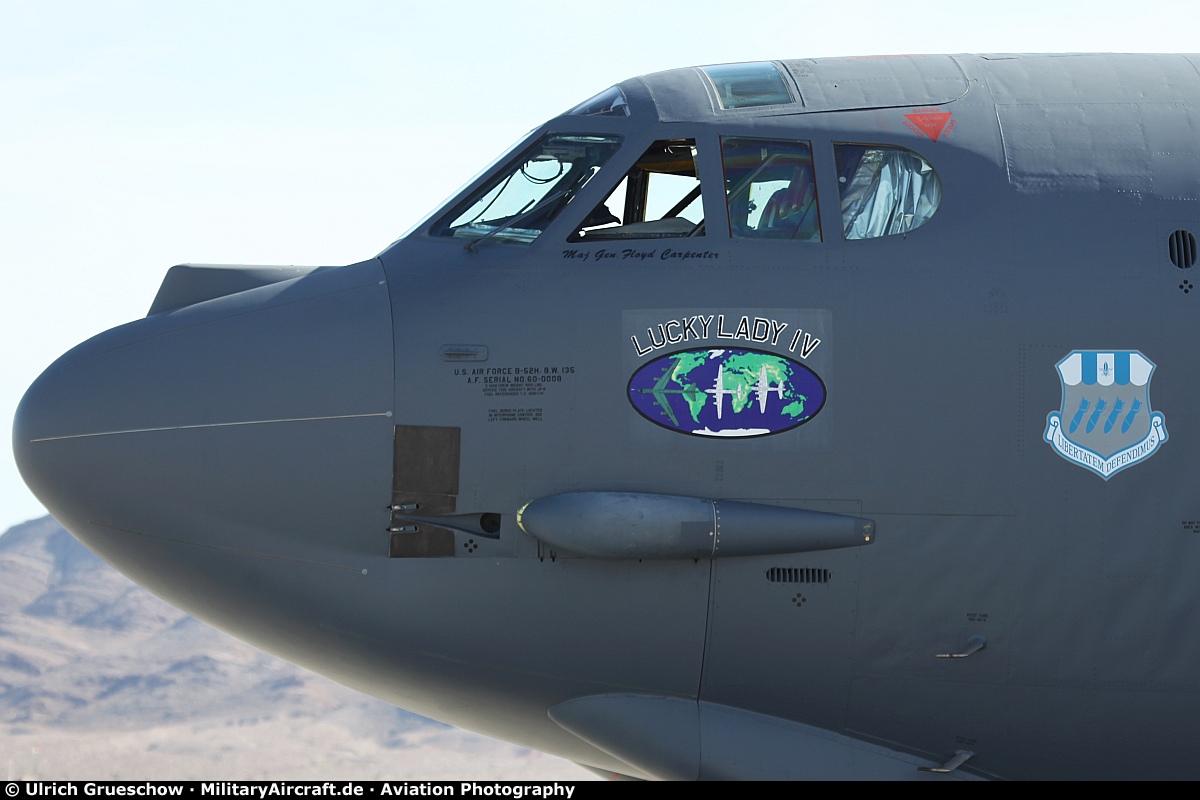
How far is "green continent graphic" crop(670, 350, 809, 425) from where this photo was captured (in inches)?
282

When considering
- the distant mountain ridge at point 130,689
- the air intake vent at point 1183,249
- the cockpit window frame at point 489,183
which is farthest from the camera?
the distant mountain ridge at point 130,689

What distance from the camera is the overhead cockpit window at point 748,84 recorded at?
7.73 metres

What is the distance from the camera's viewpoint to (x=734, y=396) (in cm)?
716

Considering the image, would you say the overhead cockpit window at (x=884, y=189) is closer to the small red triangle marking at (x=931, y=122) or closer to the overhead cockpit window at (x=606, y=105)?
the small red triangle marking at (x=931, y=122)

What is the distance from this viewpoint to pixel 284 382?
7.20 m

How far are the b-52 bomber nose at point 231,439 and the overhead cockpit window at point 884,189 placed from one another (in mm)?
2541

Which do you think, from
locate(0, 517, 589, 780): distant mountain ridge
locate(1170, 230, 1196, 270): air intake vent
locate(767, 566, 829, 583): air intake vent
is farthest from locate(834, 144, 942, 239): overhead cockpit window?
locate(0, 517, 589, 780): distant mountain ridge

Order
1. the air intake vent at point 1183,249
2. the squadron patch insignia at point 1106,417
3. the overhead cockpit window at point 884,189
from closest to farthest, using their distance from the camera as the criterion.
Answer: the squadron patch insignia at point 1106,417 → the air intake vent at point 1183,249 → the overhead cockpit window at point 884,189

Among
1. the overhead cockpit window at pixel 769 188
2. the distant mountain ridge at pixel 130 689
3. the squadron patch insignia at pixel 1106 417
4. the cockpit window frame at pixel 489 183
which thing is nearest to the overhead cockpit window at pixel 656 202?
the overhead cockpit window at pixel 769 188

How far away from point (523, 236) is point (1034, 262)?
106 inches

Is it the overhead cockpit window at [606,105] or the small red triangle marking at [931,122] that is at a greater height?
the overhead cockpit window at [606,105]

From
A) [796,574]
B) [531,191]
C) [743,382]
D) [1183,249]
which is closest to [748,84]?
[531,191]
